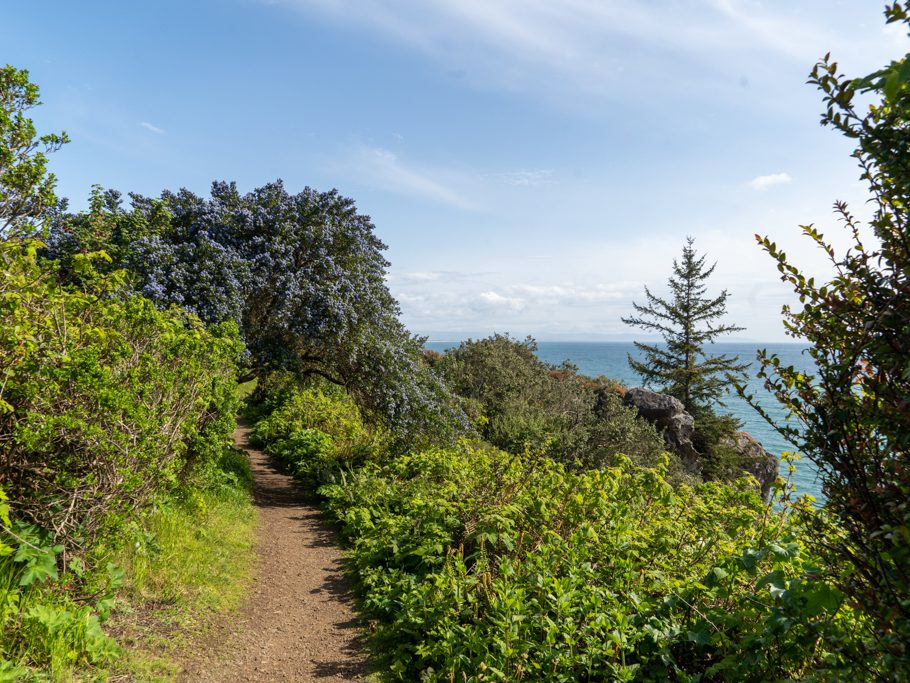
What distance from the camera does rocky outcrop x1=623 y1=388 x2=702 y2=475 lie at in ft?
67.6

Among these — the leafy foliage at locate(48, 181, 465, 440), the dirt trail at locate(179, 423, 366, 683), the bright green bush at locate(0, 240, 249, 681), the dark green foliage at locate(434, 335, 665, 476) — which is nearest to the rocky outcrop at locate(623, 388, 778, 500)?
the dark green foliage at locate(434, 335, 665, 476)

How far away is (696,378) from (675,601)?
2275cm

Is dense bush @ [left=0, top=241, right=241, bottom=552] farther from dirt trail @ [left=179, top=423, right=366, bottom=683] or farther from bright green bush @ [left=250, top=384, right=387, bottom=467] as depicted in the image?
bright green bush @ [left=250, top=384, right=387, bottom=467]

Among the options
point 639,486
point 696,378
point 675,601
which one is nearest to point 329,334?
point 639,486

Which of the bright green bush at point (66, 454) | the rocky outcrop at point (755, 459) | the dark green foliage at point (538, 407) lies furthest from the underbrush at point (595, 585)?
the rocky outcrop at point (755, 459)

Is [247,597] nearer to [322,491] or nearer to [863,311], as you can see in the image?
[322,491]

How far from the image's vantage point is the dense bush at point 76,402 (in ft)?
12.8

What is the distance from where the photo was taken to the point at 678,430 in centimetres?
2089

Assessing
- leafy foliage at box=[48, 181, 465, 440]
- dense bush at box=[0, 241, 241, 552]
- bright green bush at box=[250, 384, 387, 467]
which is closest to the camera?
dense bush at box=[0, 241, 241, 552]

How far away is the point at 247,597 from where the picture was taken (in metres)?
6.24

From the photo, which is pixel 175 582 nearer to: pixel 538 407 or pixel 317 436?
pixel 317 436

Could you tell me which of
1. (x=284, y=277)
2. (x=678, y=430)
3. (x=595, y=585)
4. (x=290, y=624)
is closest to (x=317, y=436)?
(x=284, y=277)

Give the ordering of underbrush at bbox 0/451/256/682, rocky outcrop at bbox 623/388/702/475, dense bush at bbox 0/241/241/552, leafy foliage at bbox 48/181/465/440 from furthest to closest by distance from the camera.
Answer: rocky outcrop at bbox 623/388/702/475, leafy foliage at bbox 48/181/465/440, dense bush at bbox 0/241/241/552, underbrush at bbox 0/451/256/682

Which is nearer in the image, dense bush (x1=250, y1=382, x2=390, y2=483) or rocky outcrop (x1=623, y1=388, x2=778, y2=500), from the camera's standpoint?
dense bush (x1=250, y1=382, x2=390, y2=483)
